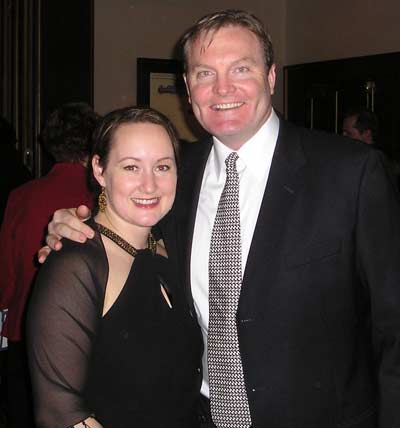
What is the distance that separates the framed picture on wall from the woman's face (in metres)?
3.54

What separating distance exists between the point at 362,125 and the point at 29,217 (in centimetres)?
293

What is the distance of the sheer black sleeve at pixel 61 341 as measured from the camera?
1423 millimetres

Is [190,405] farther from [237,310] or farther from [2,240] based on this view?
[2,240]

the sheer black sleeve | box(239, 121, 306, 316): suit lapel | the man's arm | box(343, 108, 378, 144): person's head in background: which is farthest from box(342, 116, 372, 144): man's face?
the sheer black sleeve

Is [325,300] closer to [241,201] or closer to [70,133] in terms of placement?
[241,201]

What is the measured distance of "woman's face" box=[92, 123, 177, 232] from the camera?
5.38 ft

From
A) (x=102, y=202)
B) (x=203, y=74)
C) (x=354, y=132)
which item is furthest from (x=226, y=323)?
(x=354, y=132)

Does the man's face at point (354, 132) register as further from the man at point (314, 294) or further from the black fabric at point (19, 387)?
the man at point (314, 294)

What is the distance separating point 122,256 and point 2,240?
1.45 meters

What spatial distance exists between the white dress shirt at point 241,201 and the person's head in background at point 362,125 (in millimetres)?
3125

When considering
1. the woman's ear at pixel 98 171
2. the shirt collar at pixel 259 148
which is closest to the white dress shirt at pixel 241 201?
the shirt collar at pixel 259 148

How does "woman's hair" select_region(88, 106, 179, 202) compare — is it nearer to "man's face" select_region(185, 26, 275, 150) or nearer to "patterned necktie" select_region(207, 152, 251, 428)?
"man's face" select_region(185, 26, 275, 150)

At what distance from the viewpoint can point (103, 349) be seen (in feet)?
4.87

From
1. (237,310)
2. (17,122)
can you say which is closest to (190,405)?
(237,310)
